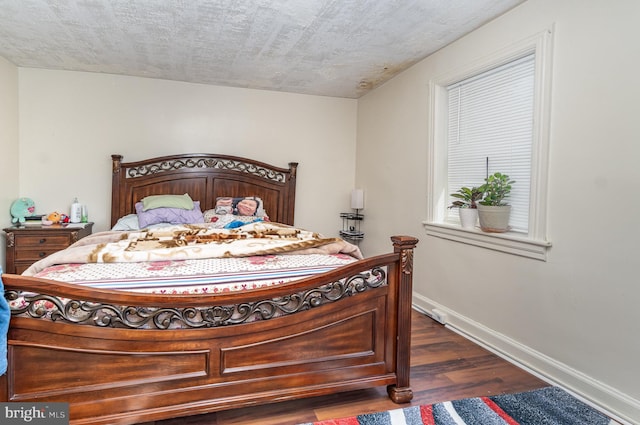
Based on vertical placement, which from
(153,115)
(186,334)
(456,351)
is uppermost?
(153,115)

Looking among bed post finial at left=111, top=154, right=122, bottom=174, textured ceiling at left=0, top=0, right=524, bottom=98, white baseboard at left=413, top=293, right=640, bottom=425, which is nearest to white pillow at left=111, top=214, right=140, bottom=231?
bed post finial at left=111, top=154, right=122, bottom=174

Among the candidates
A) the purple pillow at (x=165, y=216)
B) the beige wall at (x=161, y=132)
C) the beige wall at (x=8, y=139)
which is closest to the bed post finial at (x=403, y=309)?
the purple pillow at (x=165, y=216)

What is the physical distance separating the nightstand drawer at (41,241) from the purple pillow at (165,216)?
70 centimetres

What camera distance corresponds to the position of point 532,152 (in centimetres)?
238

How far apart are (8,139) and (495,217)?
4478 millimetres

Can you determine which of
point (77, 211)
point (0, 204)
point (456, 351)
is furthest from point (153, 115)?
point (456, 351)

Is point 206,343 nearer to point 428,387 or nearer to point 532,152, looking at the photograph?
point 428,387

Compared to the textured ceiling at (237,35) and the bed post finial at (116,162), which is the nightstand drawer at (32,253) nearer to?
the bed post finial at (116,162)

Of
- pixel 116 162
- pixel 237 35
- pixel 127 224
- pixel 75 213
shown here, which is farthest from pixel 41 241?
pixel 237 35

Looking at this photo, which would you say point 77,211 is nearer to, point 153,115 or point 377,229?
point 153,115

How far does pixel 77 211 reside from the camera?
149 inches

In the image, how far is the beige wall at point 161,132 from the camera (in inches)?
150

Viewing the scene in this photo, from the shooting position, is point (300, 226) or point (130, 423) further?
point (300, 226)

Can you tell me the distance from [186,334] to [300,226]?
3.23 m
